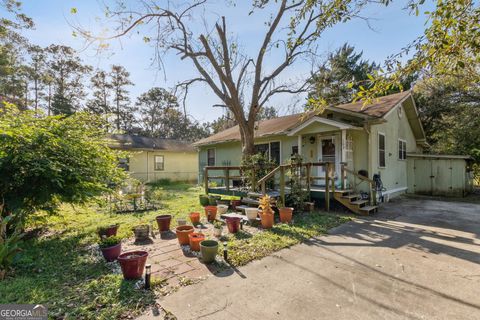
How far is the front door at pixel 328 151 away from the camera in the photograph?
383 inches

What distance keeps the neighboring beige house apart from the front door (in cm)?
1313

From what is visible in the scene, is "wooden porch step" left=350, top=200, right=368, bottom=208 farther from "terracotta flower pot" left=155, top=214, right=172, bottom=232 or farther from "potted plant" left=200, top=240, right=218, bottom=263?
"terracotta flower pot" left=155, top=214, right=172, bottom=232

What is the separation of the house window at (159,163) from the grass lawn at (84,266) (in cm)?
1282

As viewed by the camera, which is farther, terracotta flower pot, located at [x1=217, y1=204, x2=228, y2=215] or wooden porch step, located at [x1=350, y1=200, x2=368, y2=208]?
wooden porch step, located at [x1=350, y1=200, x2=368, y2=208]

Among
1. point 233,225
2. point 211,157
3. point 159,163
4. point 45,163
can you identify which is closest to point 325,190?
point 233,225

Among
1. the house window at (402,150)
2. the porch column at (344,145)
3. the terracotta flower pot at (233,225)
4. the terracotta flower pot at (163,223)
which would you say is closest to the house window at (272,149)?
the porch column at (344,145)

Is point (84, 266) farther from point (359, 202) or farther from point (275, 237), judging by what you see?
point (359, 202)

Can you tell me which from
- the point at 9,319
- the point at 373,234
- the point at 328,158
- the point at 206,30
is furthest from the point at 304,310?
the point at 206,30

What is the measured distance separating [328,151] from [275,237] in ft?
19.1

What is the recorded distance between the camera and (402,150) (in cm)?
1202

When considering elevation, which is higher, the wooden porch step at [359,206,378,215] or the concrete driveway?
the wooden porch step at [359,206,378,215]

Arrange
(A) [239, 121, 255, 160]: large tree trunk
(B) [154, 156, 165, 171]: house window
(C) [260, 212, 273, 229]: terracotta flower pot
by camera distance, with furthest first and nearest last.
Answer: (B) [154, 156, 165, 171]: house window < (A) [239, 121, 255, 160]: large tree trunk < (C) [260, 212, 273, 229]: terracotta flower pot

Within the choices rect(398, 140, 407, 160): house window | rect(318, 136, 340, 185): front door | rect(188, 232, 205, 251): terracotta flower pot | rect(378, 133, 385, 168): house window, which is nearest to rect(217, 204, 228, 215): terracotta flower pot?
rect(188, 232, 205, 251): terracotta flower pot

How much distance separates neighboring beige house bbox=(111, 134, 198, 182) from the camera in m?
19.1
